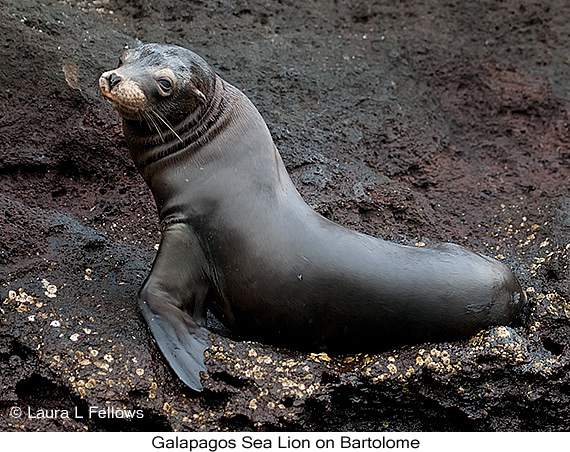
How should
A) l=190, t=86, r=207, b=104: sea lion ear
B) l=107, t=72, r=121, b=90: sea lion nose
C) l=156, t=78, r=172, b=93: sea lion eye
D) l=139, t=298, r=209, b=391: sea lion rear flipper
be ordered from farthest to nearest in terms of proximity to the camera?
1. l=190, t=86, r=207, b=104: sea lion ear
2. l=156, t=78, r=172, b=93: sea lion eye
3. l=107, t=72, r=121, b=90: sea lion nose
4. l=139, t=298, r=209, b=391: sea lion rear flipper

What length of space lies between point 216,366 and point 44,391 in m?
0.93

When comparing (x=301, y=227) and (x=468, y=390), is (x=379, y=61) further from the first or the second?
(x=468, y=390)

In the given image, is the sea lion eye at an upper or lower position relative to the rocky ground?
upper

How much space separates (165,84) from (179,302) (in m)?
1.27

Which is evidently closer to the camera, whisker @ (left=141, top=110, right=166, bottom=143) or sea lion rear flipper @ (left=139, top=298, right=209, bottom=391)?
sea lion rear flipper @ (left=139, top=298, right=209, bottom=391)

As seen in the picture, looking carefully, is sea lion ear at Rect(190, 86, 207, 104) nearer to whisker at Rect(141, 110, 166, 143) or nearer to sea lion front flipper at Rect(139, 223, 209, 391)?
whisker at Rect(141, 110, 166, 143)

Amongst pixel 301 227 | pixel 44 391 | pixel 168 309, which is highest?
pixel 301 227

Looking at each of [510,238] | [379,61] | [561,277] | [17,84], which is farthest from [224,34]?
[561,277]

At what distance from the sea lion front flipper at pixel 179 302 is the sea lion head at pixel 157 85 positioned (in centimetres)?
67

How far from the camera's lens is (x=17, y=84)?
21.4ft

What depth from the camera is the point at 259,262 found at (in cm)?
489

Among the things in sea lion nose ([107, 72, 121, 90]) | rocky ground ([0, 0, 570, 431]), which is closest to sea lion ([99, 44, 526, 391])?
sea lion nose ([107, 72, 121, 90])

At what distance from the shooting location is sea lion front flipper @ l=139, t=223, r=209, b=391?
459 cm

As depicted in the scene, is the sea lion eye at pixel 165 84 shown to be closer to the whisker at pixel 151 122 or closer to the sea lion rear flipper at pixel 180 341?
the whisker at pixel 151 122
